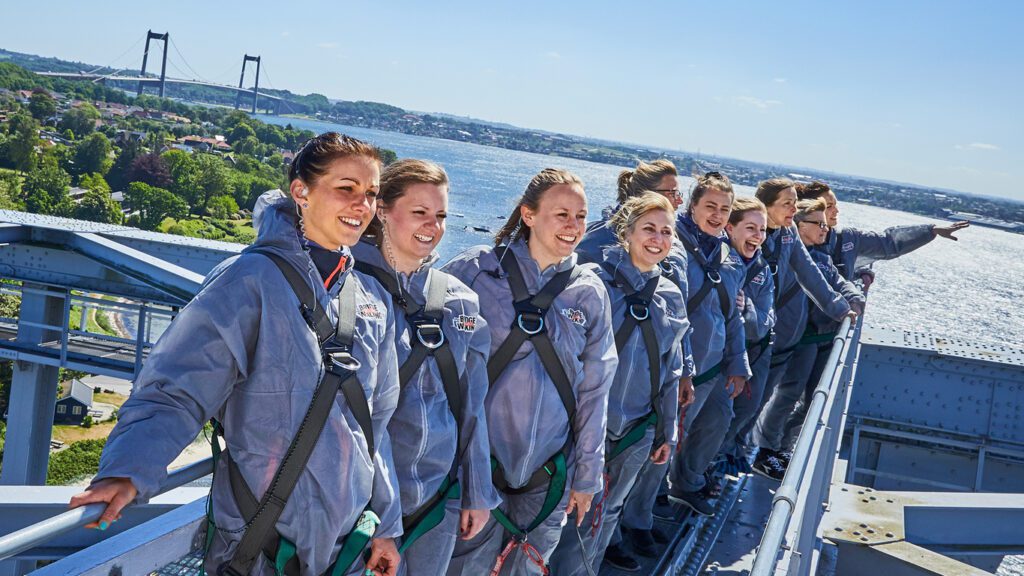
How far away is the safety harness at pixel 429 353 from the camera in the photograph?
2.26 meters

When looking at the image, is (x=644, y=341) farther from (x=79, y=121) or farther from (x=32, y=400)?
(x=79, y=121)

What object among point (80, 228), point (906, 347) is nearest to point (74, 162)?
point (80, 228)

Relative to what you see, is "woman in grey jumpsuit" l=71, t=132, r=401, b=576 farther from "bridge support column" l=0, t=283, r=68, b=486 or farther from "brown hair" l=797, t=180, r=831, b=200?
"bridge support column" l=0, t=283, r=68, b=486

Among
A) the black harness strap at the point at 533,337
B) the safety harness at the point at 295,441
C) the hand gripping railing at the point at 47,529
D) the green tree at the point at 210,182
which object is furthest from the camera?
the green tree at the point at 210,182

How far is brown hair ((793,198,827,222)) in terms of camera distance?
5.75m

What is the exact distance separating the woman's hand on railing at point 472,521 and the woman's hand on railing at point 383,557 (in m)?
0.41

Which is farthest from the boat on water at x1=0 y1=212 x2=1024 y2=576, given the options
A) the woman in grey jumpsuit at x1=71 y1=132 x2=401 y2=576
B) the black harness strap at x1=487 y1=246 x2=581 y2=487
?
the black harness strap at x1=487 y1=246 x2=581 y2=487

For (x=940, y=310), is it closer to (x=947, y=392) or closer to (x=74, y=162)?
(x=947, y=392)

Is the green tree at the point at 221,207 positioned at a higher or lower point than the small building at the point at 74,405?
higher

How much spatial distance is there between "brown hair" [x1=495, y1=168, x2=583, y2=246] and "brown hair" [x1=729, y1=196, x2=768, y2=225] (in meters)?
1.80

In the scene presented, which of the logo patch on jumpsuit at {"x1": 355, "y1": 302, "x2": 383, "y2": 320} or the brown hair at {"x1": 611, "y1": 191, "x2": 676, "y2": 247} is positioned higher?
the brown hair at {"x1": 611, "y1": 191, "x2": 676, "y2": 247}

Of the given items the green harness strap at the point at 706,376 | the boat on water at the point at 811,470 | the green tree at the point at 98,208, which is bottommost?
the green tree at the point at 98,208

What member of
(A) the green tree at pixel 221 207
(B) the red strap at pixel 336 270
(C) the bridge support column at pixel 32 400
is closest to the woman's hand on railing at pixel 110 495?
(B) the red strap at pixel 336 270

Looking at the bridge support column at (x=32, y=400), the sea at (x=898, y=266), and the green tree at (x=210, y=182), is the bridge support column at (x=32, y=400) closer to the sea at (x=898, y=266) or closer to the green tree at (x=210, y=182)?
the sea at (x=898, y=266)
